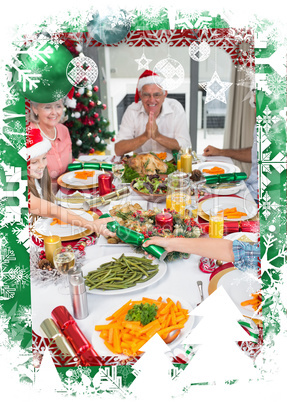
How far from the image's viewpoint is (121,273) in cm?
127

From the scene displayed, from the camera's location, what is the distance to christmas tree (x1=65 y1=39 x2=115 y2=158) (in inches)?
123

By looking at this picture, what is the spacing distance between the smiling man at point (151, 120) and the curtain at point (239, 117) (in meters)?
0.82

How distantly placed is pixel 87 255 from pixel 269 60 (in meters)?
0.94

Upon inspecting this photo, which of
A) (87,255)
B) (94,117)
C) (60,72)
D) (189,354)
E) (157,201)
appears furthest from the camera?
(94,117)

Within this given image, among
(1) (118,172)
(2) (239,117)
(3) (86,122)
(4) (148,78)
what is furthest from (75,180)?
(2) (239,117)

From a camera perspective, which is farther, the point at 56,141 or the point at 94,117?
the point at 94,117

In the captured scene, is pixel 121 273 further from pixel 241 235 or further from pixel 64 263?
pixel 241 235

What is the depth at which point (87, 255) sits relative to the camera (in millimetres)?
1411

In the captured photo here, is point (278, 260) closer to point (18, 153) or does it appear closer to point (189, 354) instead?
point (189, 354)

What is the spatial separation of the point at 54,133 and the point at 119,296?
52.8 inches

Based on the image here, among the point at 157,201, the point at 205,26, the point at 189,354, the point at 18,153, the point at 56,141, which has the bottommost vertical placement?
the point at 189,354

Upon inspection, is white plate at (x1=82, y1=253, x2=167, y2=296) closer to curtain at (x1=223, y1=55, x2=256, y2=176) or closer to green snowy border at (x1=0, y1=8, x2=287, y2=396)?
green snowy border at (x1=0, y1=8, x2=287, y2=396)

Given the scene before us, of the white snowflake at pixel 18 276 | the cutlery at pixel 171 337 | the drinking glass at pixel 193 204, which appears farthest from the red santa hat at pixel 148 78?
the cutlery at pixel 171 337

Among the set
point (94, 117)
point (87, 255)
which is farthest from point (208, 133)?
point (87, 255)
